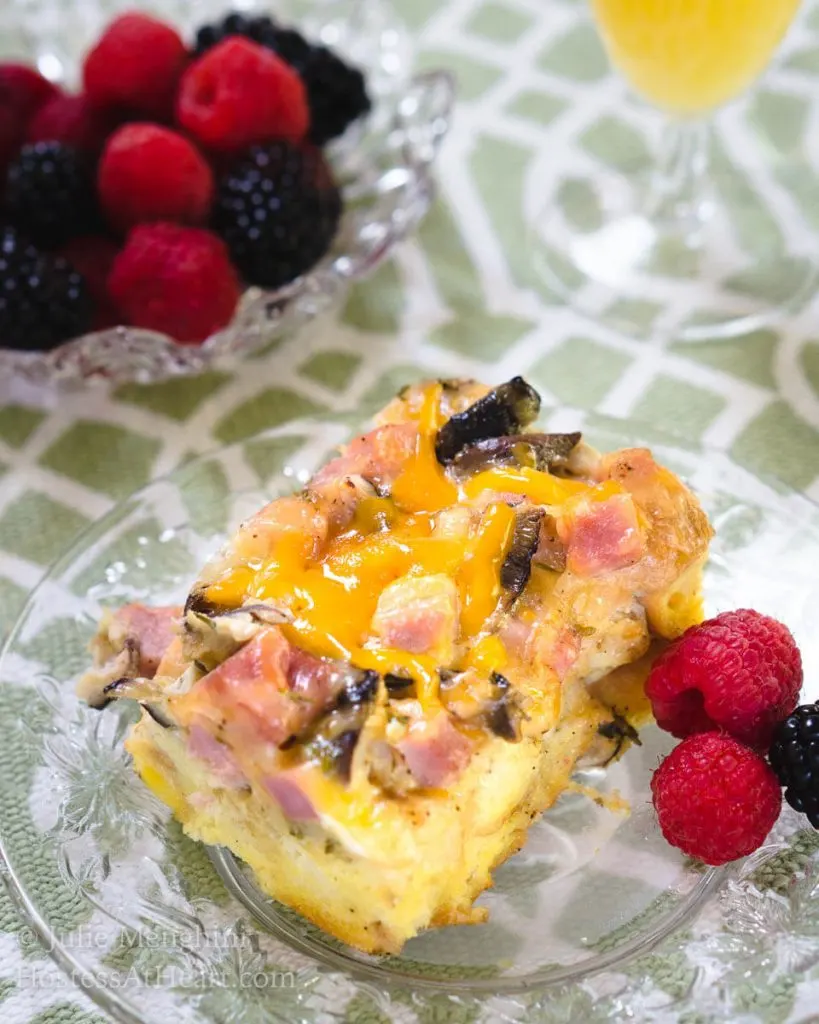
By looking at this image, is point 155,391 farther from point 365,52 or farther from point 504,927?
point 504,927

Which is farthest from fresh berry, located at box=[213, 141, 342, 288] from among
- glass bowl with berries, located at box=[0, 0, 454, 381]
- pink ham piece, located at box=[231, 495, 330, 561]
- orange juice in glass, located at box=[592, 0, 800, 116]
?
pink ham piece, located at box=[231, 495, 330, 561]

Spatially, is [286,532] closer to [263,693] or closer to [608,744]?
[263,693]

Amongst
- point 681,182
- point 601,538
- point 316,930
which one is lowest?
point 316,930

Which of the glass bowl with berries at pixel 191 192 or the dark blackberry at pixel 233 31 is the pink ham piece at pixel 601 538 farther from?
the dark blackberry at pixel 233 31

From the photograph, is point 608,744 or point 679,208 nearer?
point 608,744

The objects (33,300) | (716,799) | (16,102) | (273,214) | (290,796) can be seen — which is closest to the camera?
(290,796)

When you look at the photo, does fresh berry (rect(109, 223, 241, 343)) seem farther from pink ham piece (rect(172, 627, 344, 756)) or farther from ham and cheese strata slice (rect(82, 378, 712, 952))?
pink ham piece (rect(172, 627, 344, 756))

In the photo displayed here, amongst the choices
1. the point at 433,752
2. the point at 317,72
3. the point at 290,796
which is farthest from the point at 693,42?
the point at 290,796
